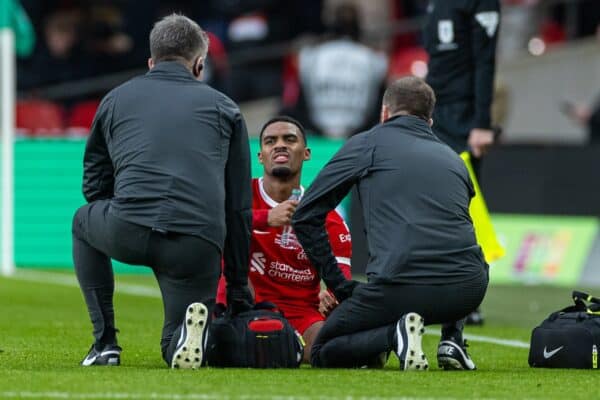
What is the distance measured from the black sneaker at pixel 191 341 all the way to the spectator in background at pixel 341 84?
10.2 m

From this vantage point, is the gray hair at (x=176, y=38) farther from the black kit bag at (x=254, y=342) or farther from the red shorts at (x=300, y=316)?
the red shorts at (x=300, y=316)

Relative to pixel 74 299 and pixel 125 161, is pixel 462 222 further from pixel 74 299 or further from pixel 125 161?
pixel 74 299

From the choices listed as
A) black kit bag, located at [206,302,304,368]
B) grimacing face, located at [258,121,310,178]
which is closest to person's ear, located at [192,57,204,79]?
grimacing face, located at [258,121,310,178]

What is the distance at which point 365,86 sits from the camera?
18.3 meters

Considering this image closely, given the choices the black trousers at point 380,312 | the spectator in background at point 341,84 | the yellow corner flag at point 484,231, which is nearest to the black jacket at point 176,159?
the black trousers at point 380,312

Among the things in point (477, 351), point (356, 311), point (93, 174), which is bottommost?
point (477, 351)

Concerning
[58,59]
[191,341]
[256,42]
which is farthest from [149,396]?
[256,42]

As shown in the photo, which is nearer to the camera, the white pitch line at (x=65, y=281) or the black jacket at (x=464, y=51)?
the black jacket at (x=464, y=51)

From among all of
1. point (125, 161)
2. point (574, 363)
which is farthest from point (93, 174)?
point (574, 363)

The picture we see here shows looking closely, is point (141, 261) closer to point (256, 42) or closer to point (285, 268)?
point (285, 268)

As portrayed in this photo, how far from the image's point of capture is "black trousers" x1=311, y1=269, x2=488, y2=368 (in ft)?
26.9

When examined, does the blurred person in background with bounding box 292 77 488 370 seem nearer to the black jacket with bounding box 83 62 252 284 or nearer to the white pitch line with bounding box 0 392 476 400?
the black jacket with bounding box 83 62 252 284

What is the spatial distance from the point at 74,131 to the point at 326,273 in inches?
440

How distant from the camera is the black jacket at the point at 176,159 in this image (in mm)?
8039
